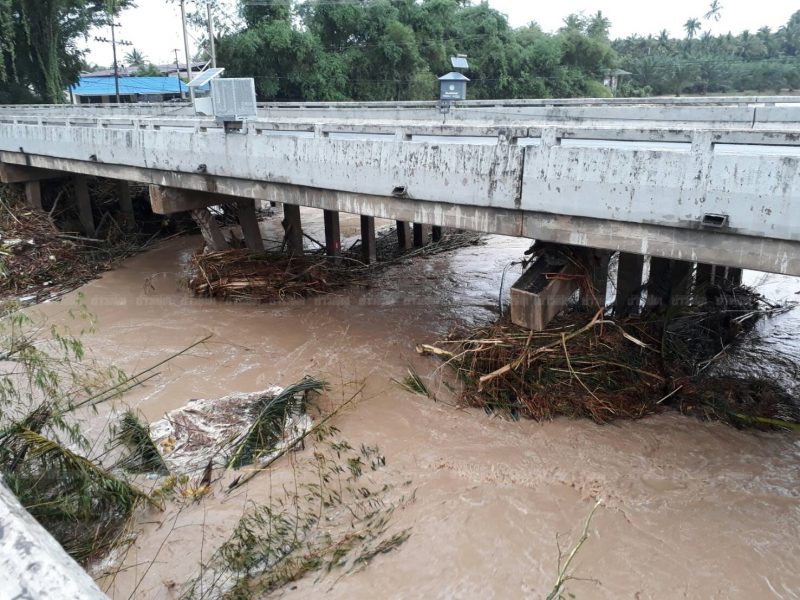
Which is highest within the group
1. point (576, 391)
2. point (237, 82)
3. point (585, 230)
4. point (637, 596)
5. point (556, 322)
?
point (237, 82)

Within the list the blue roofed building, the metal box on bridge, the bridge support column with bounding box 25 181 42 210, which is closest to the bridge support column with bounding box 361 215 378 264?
the metal box on bridge

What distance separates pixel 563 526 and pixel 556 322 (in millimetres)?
2401

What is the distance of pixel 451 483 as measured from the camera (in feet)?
16.8

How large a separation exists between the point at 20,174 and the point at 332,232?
737 centimetres

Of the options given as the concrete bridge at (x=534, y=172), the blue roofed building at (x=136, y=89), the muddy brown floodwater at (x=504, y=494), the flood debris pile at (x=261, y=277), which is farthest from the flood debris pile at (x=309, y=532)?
the blue roofed building at (x=136, y=89)

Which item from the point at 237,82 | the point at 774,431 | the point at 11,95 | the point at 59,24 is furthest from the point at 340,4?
the point at 774,431

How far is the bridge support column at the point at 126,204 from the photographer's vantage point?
1354 centimetres

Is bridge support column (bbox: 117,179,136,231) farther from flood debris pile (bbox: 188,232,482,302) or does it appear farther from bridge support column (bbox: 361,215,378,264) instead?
bridge support column (bbox: 361,215,378,264)

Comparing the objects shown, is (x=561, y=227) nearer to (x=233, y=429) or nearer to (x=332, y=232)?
(x=233, y=429)

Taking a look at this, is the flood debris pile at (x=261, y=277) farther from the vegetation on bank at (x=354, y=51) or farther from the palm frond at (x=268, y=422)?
the vegetation on bank at (x=354, y=51)

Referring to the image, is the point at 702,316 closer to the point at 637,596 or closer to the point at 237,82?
the point at 637,596

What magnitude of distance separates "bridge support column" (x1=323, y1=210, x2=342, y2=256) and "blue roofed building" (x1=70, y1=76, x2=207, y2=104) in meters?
24.8

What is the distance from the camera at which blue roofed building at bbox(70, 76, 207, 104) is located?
33.4m

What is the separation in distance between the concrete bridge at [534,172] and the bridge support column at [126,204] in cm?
309
